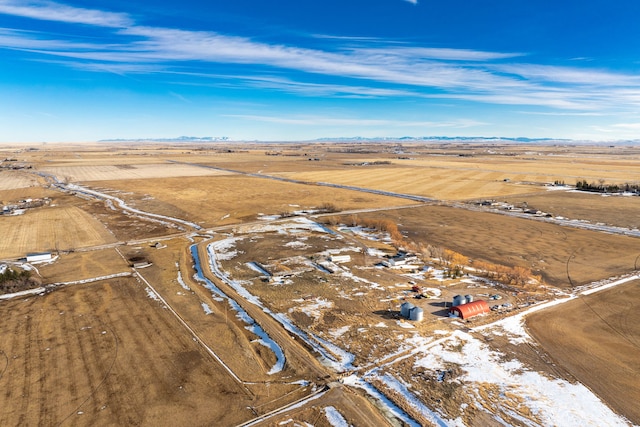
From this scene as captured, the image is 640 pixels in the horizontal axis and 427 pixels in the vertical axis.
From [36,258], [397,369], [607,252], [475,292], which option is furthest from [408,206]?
[36,258]

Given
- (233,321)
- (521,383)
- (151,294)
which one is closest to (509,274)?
(521,383)

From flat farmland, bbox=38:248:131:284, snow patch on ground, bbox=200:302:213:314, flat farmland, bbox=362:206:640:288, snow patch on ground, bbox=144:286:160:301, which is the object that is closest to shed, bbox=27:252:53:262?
flat farmland, bbox=38:248:131:284

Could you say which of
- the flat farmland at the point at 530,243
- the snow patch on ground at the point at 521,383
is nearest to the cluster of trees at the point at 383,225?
the flat farmland at the point at 530,243

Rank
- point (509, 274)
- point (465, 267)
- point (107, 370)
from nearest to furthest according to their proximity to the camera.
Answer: point (107, 370) < point (509, 274) < point (465, 267)

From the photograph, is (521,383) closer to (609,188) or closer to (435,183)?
(435,183)

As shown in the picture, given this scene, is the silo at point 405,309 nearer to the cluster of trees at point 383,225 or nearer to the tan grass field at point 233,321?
the tan grass field at point 233,321

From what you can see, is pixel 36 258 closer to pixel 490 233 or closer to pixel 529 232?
pixel 490 233

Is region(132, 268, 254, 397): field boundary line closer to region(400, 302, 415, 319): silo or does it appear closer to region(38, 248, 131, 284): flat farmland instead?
region(38, 248, 131, 284): flat farmland
